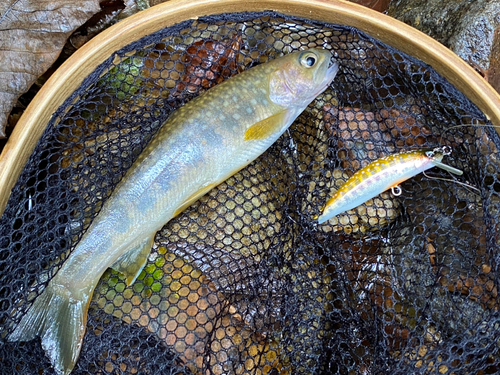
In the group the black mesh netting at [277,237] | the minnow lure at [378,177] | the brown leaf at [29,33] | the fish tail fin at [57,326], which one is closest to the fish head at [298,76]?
the black mesh netting at [277,237]

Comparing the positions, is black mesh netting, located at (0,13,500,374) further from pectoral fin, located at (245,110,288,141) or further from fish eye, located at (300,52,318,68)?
pectoral fin, located at (245,110,288,141)

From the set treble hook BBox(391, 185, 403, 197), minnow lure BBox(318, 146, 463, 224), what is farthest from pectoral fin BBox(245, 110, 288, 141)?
treble hook BBox(391, 185, 403, 197)

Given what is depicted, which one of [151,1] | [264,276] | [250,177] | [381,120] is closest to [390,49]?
[381,120]

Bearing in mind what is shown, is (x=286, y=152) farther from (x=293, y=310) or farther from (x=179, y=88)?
(x=293, y=310)

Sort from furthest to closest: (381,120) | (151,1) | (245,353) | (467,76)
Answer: (151,1)
(381,120)
(245,353)
(467,76)

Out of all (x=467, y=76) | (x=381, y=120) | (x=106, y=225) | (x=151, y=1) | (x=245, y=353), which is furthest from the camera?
(x=151, y=1)

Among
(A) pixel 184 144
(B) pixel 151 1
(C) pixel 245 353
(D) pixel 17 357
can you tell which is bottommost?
(C) pixel 245 353

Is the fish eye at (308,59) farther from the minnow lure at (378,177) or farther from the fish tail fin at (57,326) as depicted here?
the fish tail fin at (57,326)
